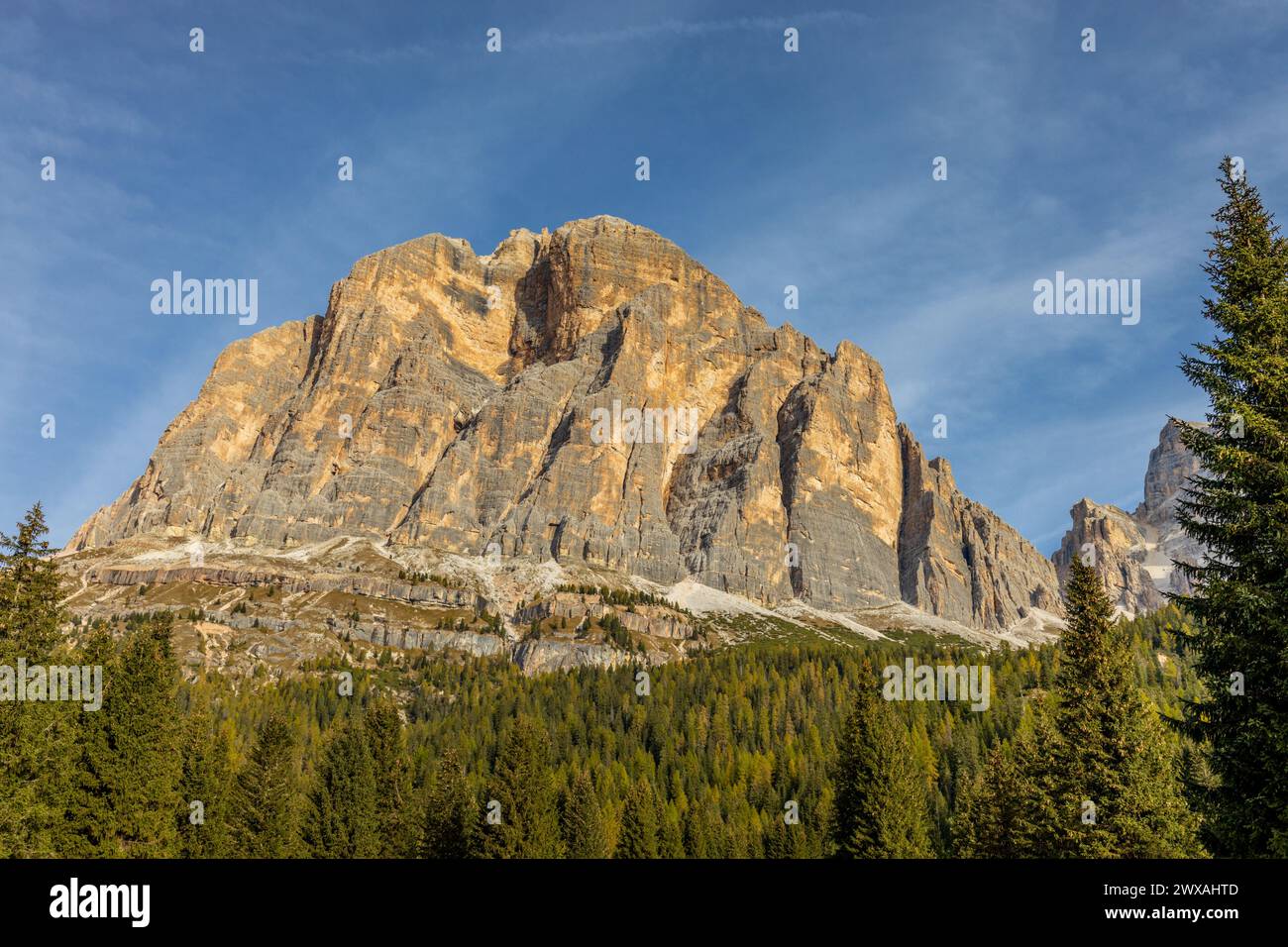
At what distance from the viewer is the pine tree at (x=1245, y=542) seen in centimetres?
1955

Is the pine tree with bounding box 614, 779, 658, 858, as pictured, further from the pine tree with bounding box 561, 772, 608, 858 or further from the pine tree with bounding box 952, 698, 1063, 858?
the pine tree with bounding box 952, 698, 1063, 858

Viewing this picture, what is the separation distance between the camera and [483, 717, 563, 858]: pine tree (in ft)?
149

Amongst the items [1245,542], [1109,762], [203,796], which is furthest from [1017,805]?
[203,796]

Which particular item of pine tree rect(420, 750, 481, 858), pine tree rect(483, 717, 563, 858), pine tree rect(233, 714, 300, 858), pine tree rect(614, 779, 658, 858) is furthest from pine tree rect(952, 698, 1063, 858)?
pine tree rect(233, 714, 300, 858)

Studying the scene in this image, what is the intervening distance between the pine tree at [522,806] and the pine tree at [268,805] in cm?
1362

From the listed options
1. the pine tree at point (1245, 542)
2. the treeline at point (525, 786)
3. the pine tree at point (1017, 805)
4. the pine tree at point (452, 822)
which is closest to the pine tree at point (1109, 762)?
the treeline at point (525, 786)

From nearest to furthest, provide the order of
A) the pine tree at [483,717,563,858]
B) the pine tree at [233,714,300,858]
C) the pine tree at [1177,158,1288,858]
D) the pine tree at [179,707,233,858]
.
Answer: the pine tree at [1177,158,1288,858], the pine tree at [483,717,563,858], the pine tree at [179,707,233,858], the pine tree at [233,714,300,858]

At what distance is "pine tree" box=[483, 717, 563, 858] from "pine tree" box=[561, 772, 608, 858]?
6.98m

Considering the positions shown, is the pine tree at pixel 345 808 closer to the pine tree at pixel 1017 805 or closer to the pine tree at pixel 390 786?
the pine tree at pixel 390 786

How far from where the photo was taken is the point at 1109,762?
3144 centimetres

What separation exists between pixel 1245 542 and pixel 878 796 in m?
30.5

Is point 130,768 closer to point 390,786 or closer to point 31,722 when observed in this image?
point 31,722

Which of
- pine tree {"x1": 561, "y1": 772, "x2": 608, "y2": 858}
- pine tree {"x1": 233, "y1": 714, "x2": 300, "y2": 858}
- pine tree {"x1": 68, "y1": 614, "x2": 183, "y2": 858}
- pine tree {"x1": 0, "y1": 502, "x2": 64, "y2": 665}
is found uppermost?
pine tree {"x1": 0, "y1": 502, "x2": 64, "y2": 665}
